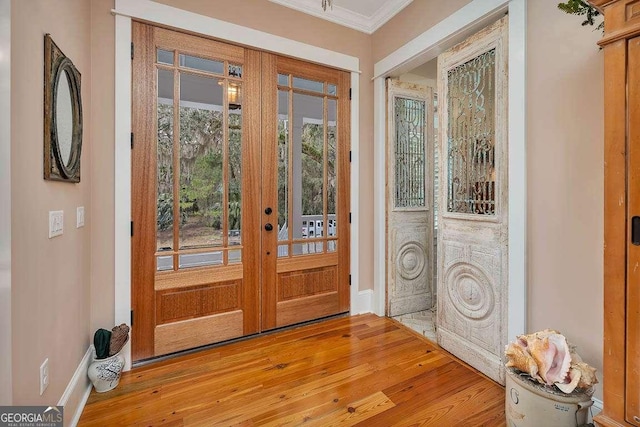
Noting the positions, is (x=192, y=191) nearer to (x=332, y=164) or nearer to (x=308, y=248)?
(x=308, y=248)

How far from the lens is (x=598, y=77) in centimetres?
154

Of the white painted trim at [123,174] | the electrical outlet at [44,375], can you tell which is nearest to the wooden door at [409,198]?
the white painted trim at [123,174]

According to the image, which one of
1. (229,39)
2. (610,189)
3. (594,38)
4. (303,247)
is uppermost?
(229,39)

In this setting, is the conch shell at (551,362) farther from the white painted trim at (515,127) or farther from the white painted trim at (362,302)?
the white painted trim at (362,302)

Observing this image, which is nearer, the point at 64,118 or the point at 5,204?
the point at 5,204

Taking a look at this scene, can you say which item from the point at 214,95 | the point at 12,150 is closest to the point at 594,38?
the point at 214,95

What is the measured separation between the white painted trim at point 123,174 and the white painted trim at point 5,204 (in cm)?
111

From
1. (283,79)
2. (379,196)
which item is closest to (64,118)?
(283,79)

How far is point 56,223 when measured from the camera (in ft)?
4.91

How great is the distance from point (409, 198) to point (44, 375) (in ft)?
9.87

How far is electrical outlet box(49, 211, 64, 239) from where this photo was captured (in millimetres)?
1448

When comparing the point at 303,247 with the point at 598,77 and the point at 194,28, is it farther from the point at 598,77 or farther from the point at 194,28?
the point at 598,77

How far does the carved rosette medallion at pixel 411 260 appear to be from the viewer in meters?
3.20

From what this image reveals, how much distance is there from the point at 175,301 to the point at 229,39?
7.02 ft
